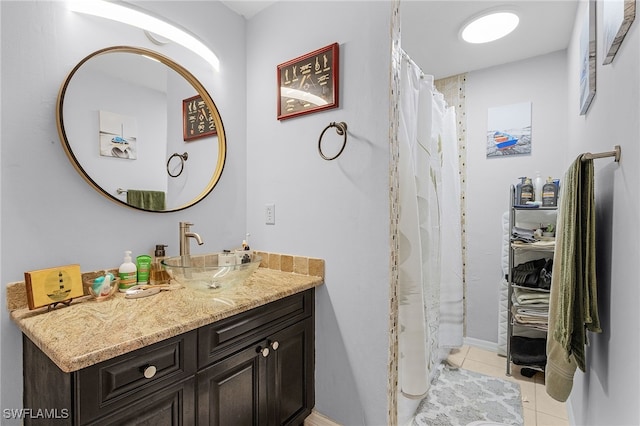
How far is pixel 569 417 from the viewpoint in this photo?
1.75 m

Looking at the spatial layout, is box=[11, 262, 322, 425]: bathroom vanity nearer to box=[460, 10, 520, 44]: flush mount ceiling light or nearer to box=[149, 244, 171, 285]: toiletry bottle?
box=[149, 244, 171, 285]: toiletry bottle

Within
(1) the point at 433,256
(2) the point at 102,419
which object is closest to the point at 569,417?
(1) the point at 433,256

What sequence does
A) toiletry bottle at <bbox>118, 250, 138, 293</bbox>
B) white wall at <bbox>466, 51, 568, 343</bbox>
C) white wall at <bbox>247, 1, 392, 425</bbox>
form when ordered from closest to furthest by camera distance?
toiletry bottle at <bbox>118, 250, 138, 293</bbox>
white wall at <bbox>247, 1, 392, 425</bbox>
white wall at <bbox>466, 51, 568, 343</bbox>

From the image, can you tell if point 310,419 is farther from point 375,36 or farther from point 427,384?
point 375,36

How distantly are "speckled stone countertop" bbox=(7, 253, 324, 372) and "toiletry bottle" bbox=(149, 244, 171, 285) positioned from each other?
0.48 feet

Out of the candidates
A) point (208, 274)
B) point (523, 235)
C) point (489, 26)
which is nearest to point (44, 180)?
point (208, 274)

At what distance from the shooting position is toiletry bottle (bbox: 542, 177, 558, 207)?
2150 mm

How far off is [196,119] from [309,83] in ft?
2.26

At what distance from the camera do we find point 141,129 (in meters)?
1.47

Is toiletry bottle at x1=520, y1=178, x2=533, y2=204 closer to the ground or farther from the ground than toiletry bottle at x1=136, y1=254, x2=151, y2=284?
farther from the ground

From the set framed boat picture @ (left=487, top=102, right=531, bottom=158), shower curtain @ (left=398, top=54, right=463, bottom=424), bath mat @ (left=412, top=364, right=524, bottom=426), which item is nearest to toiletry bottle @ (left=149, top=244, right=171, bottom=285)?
shower curtain @ (left=398, top=54, right=463, bottom=424)

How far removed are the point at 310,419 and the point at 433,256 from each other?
1.21 m

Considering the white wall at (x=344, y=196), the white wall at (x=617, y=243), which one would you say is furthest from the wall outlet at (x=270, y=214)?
the white wall at (x=617, y=243)

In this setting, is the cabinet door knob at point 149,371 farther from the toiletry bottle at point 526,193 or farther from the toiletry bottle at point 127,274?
the toiletry bottle at point 526,193
